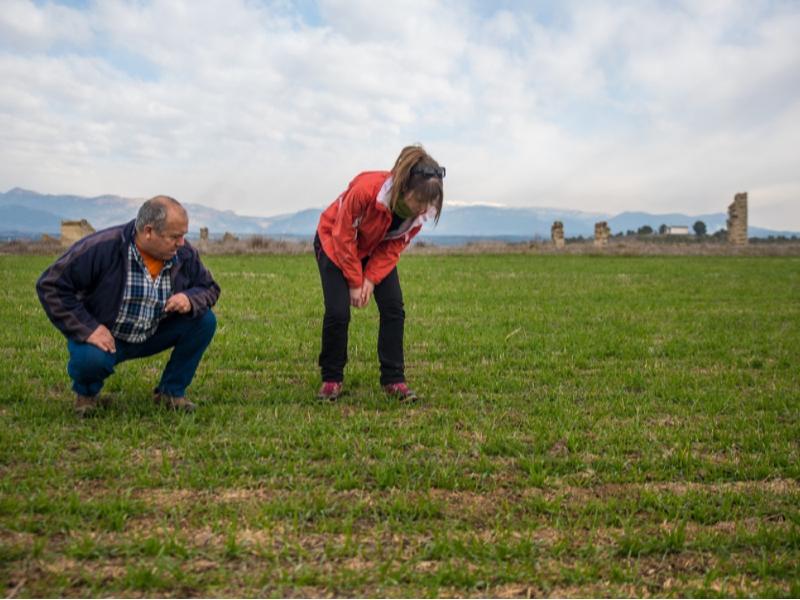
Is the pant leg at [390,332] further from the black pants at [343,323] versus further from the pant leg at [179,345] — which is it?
the pant leg at [179,345]

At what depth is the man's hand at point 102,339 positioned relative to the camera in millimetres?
4039

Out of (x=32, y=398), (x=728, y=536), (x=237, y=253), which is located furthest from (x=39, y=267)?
(x=728, y=536)

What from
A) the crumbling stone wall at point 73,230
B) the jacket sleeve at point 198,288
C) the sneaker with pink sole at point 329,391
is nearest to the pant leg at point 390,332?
the sneaker with pink sole at point 329,391

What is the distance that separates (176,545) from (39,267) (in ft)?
61.2

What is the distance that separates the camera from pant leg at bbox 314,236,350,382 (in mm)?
4969

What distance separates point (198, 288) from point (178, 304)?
24cm

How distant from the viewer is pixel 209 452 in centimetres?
374

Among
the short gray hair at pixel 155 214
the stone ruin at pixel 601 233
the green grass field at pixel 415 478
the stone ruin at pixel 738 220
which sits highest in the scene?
the stone ruin at pixel 738 220

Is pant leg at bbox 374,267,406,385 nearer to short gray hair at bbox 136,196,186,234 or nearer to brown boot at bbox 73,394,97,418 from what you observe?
short gray hair at bbox 136,196,186,234

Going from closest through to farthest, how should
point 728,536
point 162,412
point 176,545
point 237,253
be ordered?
point 176,545, point 728,536, point 162,412, point 237,253

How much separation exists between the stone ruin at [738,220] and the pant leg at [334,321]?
4902 centimetres

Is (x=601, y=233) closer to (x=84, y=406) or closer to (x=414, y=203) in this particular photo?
(x=414, y=203)

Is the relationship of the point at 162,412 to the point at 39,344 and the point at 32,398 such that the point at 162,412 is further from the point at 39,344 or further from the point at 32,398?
the point at 39,344

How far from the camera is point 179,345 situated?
4621mm
